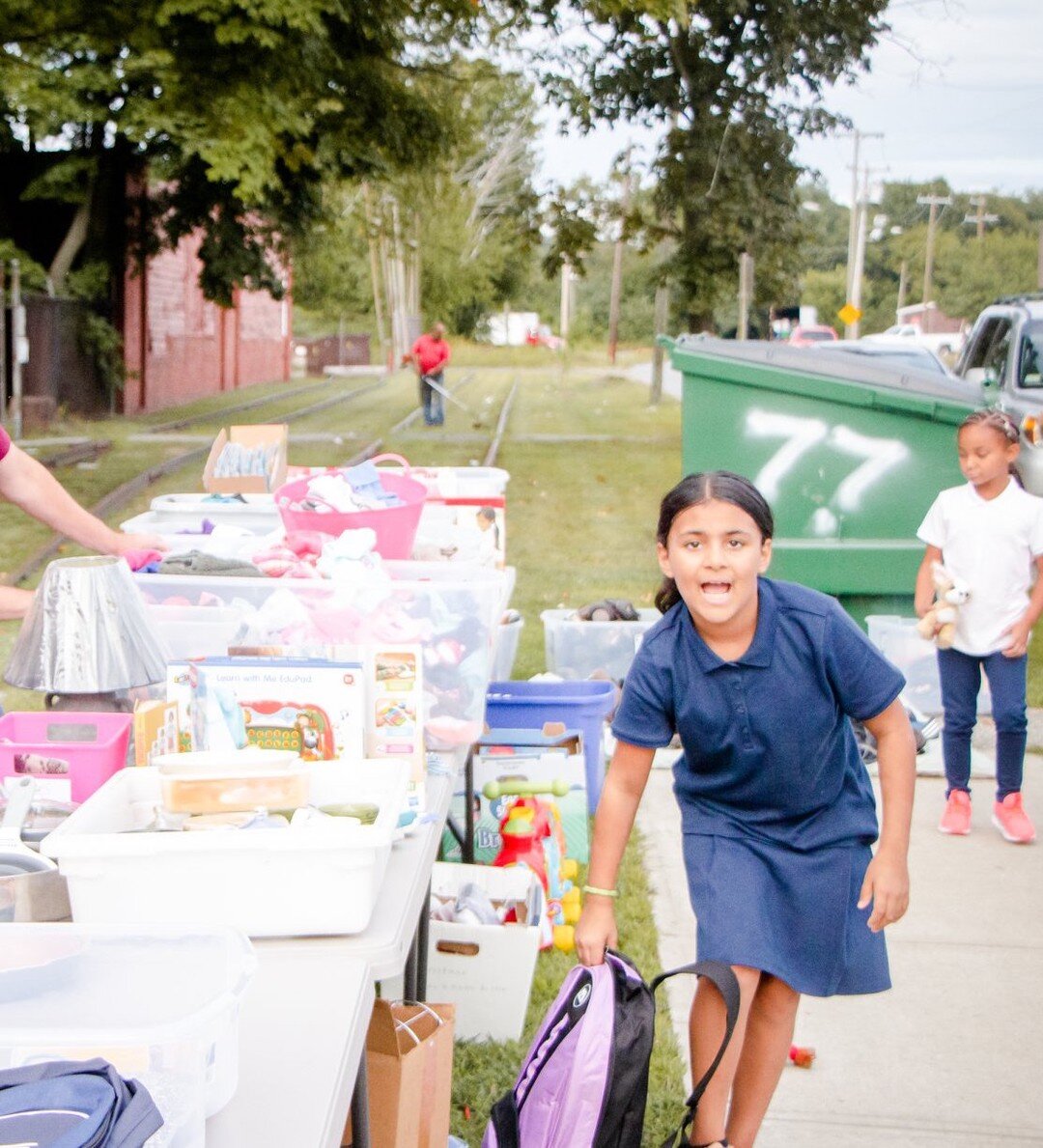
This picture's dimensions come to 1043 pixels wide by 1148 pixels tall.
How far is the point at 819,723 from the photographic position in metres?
2.99

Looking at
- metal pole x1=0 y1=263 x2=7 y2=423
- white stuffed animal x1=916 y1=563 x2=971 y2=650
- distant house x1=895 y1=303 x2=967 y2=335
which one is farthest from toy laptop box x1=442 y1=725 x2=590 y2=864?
distant house x1=895 y1=303 x2=967 y2=335

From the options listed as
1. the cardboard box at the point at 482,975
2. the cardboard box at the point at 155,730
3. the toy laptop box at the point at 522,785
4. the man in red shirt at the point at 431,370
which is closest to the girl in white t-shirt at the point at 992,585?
the toy laptop box at the point at 522,785

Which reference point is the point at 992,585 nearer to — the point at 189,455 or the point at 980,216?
the point at 189,455

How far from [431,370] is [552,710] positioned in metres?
18.7

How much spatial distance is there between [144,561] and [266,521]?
1.64 m

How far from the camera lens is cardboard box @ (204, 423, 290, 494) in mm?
6789

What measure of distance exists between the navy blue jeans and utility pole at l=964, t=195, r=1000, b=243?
293ft

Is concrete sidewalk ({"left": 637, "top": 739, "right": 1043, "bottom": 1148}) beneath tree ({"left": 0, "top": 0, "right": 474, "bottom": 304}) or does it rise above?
beneath

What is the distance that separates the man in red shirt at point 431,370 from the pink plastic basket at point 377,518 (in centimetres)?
1844

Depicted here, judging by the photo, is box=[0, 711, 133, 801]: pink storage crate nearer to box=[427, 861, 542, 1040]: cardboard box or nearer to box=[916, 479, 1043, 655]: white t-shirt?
box=[427, 861, 542, 1040]: cardboard box

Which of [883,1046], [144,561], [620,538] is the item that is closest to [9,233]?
[620,538]

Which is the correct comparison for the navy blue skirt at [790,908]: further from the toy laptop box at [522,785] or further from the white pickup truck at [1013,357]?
the white pickup truck at [1013,357]

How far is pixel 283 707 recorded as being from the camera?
3.12m

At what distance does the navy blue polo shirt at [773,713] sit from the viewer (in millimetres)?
2971
